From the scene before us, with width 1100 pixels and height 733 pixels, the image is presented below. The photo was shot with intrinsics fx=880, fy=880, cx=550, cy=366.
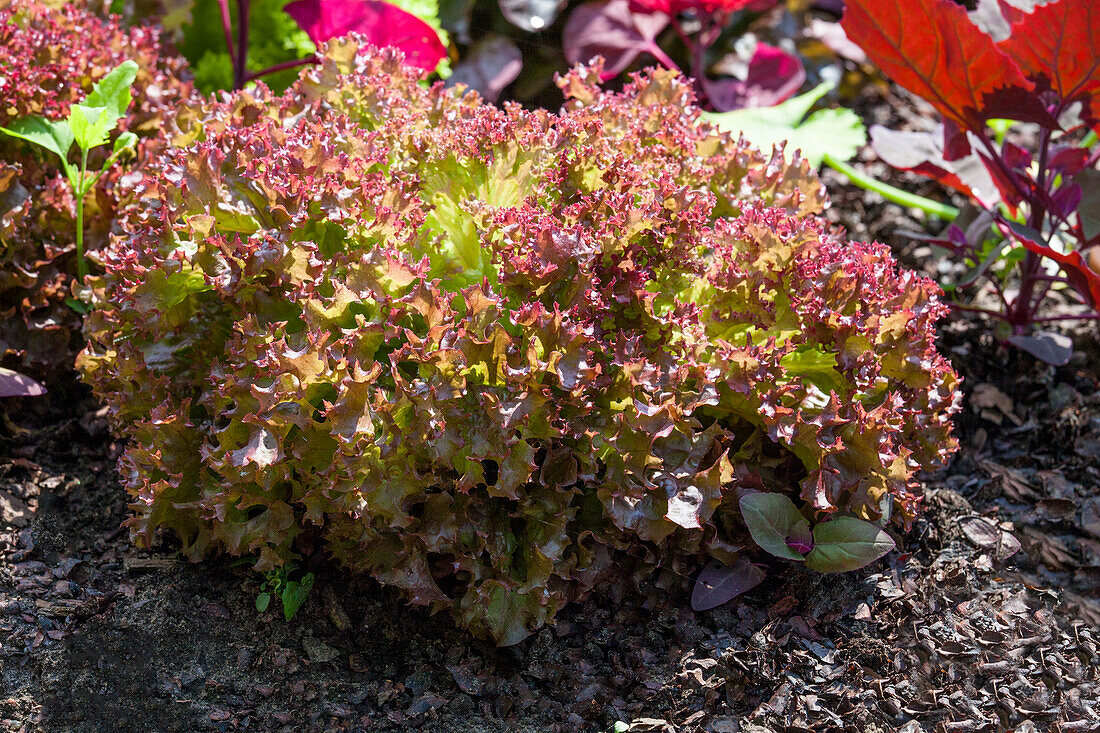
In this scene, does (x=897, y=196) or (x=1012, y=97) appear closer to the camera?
(x=1012, y=97)

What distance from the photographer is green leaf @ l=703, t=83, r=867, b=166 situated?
3143mm

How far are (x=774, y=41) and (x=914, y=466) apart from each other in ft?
8.75

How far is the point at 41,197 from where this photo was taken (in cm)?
237

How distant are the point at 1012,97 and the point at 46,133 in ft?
8.18

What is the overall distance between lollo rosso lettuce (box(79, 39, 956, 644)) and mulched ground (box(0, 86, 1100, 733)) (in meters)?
0.12

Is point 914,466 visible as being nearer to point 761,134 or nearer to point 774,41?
point 761,134

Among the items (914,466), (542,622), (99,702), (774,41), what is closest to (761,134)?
(774,41)

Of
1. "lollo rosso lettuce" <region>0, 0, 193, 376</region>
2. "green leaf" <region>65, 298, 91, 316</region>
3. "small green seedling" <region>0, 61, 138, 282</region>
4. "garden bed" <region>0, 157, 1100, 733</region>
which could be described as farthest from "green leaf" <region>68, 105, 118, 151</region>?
"garden bed" <region>0, 157, 1100, 733</region>

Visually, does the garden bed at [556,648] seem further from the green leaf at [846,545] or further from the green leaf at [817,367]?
the green leaf at [817,367]

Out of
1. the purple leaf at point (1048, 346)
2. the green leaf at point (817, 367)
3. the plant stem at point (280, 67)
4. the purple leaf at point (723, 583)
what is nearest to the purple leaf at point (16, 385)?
the plant stem at point (280, 67)

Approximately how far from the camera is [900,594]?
2043 mm

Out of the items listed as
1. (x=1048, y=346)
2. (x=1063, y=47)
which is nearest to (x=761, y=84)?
(x=1063, y=47)

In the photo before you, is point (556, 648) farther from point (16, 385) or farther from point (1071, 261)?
point (1071, 261)

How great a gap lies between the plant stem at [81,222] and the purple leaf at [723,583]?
1.72m
